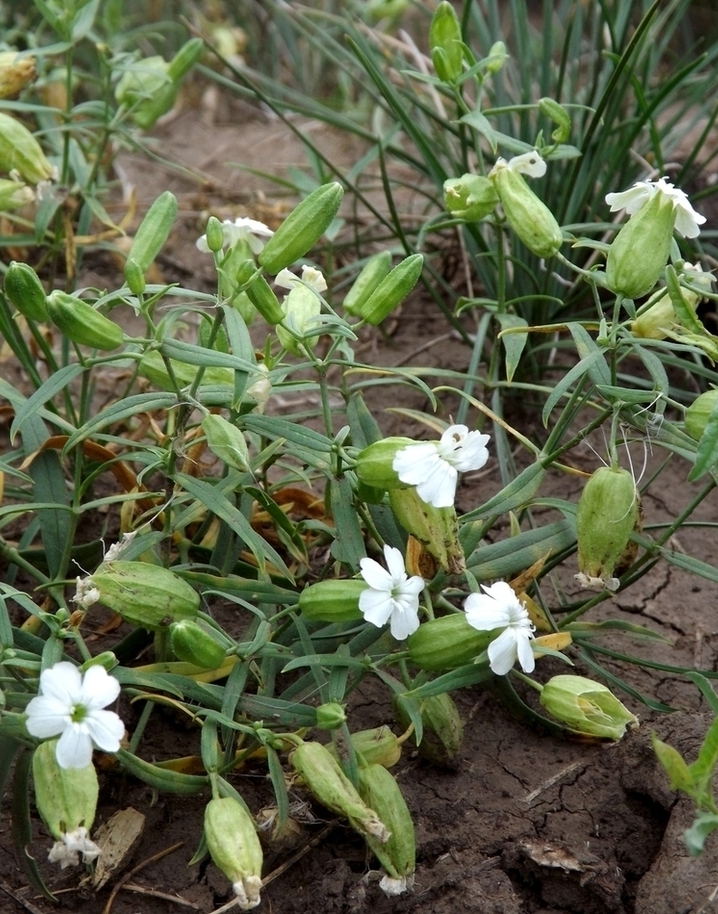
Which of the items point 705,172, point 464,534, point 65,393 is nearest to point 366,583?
point 464,534

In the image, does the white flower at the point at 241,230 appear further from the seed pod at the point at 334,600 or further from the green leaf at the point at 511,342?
the seed pod at the point at 334,600

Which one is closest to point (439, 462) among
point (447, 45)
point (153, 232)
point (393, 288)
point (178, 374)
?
point (393, 288)

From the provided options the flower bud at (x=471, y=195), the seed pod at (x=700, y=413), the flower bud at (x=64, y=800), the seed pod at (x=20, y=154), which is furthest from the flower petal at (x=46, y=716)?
the seed pod at (x=20, y=154)

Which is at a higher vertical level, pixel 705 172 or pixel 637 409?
pixel 637 409

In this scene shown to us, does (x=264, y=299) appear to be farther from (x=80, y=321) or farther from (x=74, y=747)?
(x=74, y=747)

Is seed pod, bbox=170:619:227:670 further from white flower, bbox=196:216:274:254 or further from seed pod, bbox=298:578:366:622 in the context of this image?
white flower, bbox=196:216:274:254

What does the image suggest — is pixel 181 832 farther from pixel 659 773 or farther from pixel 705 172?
pixel 705 172

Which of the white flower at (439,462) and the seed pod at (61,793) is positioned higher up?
the white flower at (439,462)
